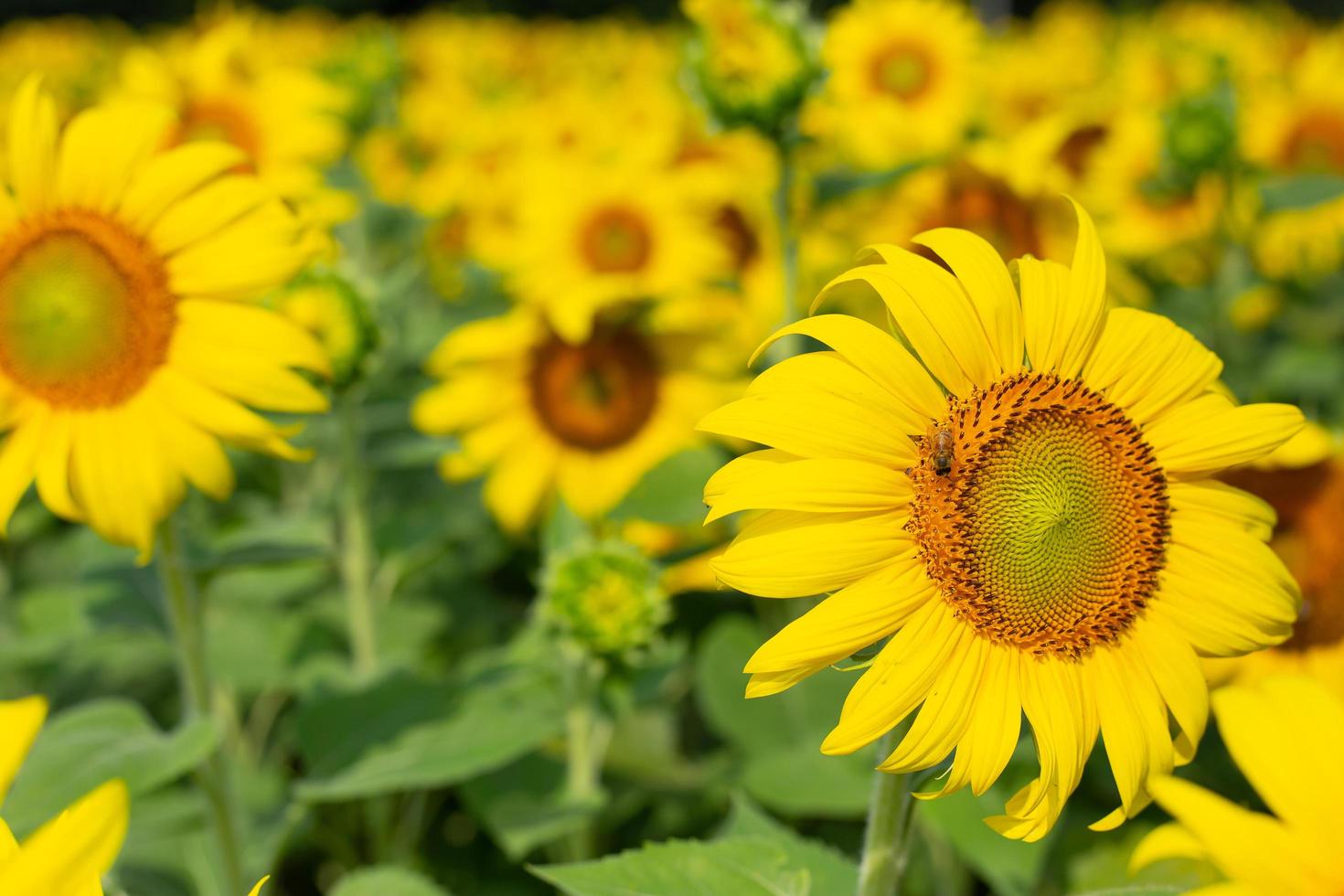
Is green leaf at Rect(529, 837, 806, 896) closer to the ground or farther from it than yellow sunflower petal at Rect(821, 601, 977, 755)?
closer to the ground

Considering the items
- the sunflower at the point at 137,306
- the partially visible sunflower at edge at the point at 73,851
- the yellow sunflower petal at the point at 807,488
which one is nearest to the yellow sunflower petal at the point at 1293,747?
the yellow sunflower petal at the point at 807,488

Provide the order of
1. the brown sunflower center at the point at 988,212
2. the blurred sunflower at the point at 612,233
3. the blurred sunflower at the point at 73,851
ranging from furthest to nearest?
1. the blurred sunflower at the point at 612,233
2. the brown sunflower center at the point at 988,212
3. the blurred sunflower at the point at 73,851

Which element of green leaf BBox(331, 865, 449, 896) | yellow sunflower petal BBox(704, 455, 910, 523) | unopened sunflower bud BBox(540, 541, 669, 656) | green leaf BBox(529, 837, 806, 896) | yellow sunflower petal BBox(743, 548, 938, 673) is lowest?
green leaf BBox(331, 865, 449, 896)

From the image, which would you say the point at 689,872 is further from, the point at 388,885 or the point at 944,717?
the point at 388,885

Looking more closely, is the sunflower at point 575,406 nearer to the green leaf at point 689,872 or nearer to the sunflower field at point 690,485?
the sunflower field at point 690,485

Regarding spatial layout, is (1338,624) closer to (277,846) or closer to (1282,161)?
(277,846)

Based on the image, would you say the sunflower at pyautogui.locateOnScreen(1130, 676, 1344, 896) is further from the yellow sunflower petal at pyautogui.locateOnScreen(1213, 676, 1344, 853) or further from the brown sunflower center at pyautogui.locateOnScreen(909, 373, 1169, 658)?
the brown sunflower center at pyautogui.locateOnScreen(909, 373, 1169, 658)

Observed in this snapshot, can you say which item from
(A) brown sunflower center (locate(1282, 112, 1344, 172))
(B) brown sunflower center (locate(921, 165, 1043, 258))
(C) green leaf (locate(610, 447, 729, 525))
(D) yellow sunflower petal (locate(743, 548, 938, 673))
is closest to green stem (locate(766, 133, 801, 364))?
(C) green leaf (locate(610, 447, 729, 525))

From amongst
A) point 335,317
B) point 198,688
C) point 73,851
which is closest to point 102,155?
point 335,317
